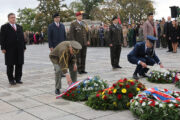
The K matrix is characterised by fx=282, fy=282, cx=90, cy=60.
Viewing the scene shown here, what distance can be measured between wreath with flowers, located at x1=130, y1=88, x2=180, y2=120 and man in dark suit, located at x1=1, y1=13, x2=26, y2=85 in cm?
448

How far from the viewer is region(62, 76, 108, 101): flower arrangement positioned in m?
5.79

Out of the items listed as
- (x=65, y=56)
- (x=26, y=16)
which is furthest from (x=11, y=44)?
(x=26, y=16)

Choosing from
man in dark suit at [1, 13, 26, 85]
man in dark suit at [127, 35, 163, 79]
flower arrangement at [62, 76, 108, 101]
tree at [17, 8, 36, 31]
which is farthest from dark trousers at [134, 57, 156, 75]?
tree at [17, 8, 36, 31]

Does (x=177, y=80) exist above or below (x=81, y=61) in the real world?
below

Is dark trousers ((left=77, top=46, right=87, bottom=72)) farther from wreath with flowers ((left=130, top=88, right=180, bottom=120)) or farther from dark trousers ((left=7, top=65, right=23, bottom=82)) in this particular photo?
wreath with flowers ((left=130, top=88, right=180, bottom=120))

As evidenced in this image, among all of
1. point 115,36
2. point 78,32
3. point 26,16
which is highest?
point 26,16

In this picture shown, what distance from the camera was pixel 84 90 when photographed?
230 inches

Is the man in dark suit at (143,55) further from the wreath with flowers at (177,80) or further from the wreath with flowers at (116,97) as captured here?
the wreath with flowers at (116,97)

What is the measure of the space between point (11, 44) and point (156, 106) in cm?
507

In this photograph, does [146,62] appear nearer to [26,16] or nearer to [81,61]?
[81,61]

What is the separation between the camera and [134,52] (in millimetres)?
7836

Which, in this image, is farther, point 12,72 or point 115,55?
point 115,55

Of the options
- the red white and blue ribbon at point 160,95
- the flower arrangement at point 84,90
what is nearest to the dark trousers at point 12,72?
the flower arrangement at point 84,90

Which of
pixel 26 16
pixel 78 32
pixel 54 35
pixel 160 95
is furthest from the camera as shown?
pixel 26 16
